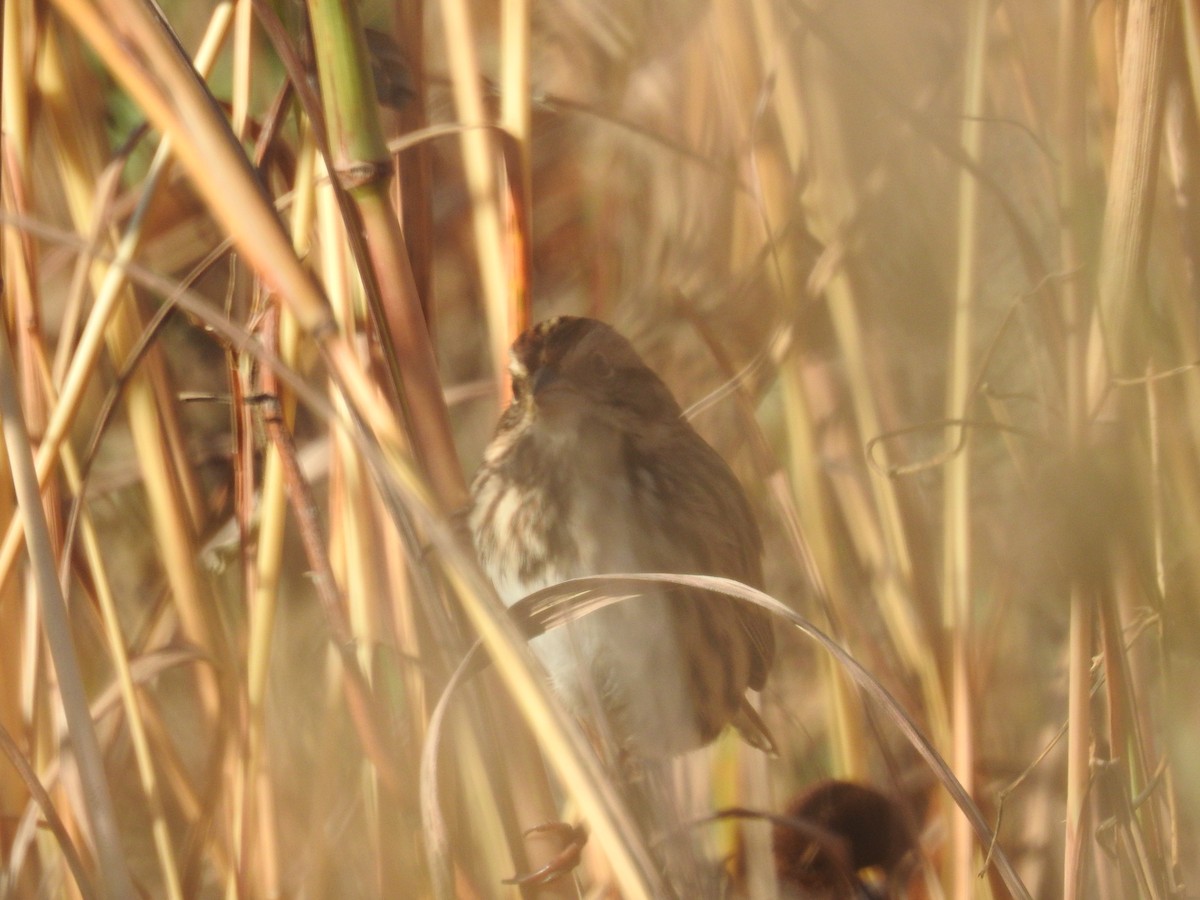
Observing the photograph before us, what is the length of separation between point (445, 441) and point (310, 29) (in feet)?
0.97

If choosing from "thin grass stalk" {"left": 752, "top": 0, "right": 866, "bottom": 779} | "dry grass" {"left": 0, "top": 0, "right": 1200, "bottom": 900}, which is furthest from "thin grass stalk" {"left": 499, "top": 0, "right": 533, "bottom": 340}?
"thin grass stalk" {"left": 752, "top": 0, "right": 866, "bottom": 779}

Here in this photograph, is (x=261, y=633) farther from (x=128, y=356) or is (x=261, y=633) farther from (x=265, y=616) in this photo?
(x=128, y=356)

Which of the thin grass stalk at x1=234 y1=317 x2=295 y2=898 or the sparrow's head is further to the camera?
the sparrow's head

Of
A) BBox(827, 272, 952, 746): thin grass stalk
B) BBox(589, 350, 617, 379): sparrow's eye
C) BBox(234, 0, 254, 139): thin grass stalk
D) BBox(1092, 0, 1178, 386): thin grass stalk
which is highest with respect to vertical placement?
BBox(234, 0, 254, 139): thin grass stalk

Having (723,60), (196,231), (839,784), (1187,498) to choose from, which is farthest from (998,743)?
(196,231)

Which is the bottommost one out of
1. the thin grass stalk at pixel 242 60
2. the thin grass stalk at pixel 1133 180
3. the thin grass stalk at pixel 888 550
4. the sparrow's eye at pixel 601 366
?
the thin grass stalk at pixel 888 550

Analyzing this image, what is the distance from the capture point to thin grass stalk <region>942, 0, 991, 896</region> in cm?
103

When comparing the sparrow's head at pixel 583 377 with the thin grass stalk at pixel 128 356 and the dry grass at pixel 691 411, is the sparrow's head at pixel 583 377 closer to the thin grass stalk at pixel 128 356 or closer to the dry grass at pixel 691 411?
the dry grass at pixel 691 411

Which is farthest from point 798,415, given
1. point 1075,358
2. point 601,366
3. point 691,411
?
point 1075,358

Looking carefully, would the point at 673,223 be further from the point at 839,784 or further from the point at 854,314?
the point at 839,784

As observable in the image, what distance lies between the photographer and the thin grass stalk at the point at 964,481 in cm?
103

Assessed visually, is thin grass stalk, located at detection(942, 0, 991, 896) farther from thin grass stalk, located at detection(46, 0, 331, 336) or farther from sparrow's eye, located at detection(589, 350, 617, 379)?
thin grass stalk, located at detection(46, 0, 331, 336)

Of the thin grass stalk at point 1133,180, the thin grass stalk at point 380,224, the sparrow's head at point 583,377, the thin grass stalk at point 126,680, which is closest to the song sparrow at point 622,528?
the sparrow's head at point 583,377

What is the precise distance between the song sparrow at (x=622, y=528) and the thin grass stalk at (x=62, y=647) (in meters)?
0.44
